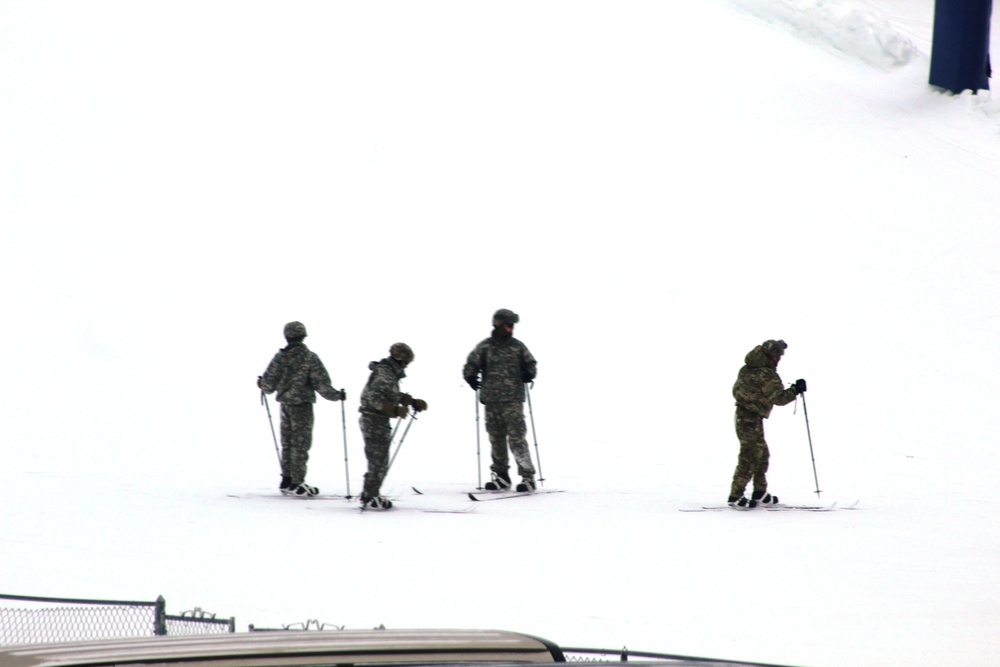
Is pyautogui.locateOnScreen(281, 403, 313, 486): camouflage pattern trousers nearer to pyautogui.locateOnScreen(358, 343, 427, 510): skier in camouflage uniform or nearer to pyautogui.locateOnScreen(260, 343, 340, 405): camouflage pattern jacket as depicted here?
pyautogui.locateOnScreen(260, 343, 340, 405): camouflage pattern jacket

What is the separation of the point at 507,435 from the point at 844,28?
23.5m

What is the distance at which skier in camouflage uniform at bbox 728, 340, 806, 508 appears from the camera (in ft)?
38.5

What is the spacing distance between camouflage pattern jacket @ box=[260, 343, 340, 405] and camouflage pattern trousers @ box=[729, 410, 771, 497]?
3.90 metres

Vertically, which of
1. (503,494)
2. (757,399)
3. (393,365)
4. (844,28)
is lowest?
(503,494)

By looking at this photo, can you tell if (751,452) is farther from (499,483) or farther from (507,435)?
(499,483)

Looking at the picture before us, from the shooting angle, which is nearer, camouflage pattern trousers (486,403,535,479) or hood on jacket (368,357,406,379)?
hood on jacket (368,357,406,379)

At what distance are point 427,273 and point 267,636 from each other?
2072 cm

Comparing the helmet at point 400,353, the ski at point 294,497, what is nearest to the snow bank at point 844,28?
the ski at point 294,497

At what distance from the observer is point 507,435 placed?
13.3 m

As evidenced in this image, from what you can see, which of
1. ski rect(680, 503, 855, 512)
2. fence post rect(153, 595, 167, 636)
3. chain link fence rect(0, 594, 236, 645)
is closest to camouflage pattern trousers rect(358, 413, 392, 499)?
ski rect(680, 503, 855, 512)

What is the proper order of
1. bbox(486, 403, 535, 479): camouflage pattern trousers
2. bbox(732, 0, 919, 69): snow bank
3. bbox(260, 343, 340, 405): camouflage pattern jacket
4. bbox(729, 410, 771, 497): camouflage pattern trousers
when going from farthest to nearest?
bbox(732, 0, 919, 69): snow bank, bbox(486, 403, 535, 479): camouflage pattern trousers, bbox(260, 343, 340, 405): camouflage pattern jacket, bbox(729, 410, 771, 497): camouflage pattern trousers

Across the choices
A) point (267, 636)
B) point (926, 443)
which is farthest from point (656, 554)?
point (926, 443)

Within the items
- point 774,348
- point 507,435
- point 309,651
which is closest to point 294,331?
point 507,435

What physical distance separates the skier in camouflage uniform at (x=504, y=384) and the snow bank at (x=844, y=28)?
22477mm
